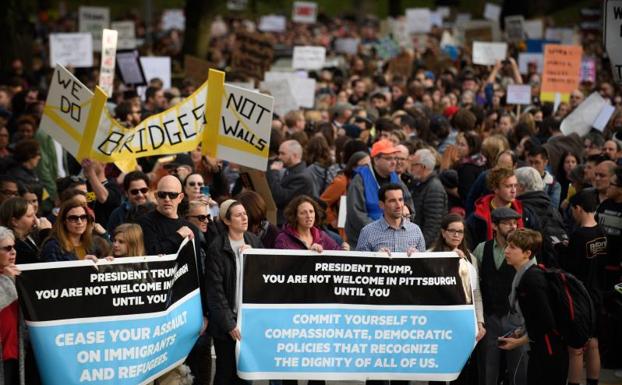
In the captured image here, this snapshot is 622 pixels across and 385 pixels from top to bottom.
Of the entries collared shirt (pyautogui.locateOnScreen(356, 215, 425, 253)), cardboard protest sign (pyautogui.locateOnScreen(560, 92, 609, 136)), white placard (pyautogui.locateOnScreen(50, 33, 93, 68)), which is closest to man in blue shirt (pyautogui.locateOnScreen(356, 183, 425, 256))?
collared shirt (pyautogui.locateOnScreen(356, 215, 425, 253))

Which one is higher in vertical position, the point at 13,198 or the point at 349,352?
the point at 13,198

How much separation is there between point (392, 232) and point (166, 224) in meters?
1.62

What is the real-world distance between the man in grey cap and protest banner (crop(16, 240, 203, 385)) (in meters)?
→ 2.13

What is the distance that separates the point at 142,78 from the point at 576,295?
529 inches

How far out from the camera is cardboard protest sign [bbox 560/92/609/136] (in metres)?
16.9

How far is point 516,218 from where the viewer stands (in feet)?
32.1

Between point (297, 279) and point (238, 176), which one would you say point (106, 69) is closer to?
point (238, 176)

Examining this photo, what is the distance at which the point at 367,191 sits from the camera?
1154cm

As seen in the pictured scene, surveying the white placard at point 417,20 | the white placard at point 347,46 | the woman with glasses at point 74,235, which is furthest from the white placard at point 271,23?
the woman with glasses at point 74,235

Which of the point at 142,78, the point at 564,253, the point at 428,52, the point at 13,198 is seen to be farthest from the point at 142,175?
the point at 428,52

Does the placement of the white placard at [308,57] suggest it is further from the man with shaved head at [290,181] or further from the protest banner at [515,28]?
the man with shaved head at [290,181]

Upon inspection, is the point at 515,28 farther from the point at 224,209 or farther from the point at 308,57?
the point at 224,209

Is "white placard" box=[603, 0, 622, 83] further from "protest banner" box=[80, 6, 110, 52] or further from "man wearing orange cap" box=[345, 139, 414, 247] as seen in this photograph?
"protest banner" box=[80, 6, 110, 52]

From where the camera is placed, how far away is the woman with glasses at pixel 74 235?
9.12 meters
